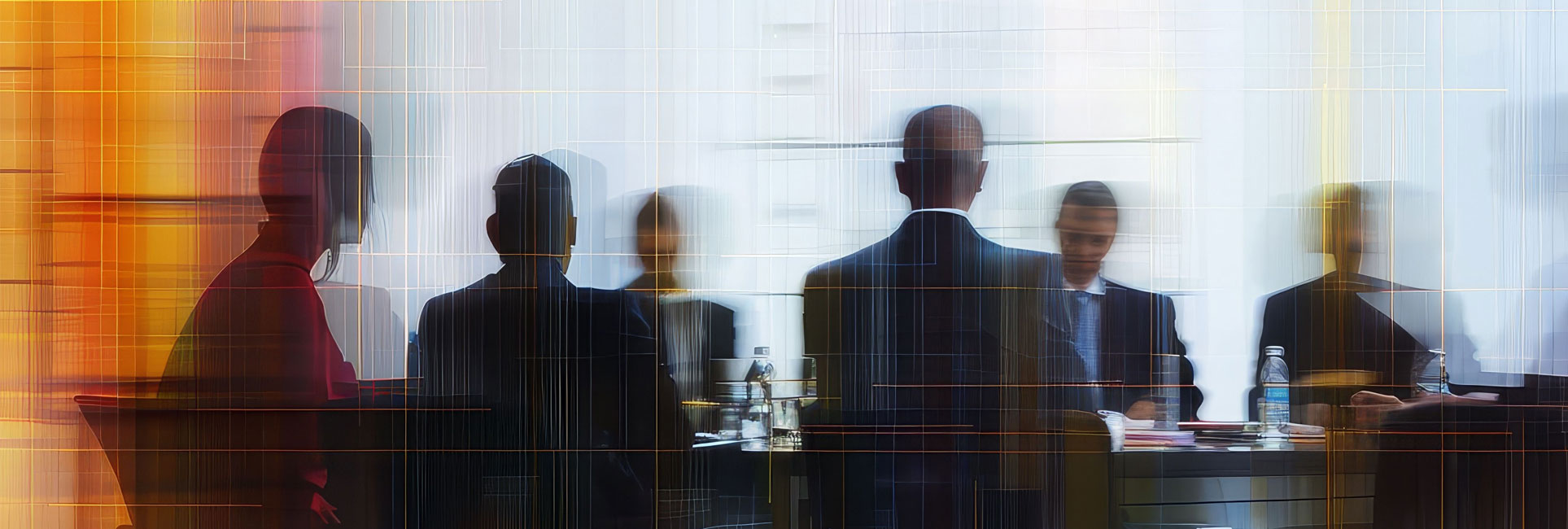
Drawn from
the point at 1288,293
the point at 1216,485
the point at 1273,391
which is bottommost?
the point at 1216,485

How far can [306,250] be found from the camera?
0.85 meters

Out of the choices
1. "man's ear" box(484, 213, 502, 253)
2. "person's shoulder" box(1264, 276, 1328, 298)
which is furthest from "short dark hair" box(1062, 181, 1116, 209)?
"man's ear" box(484, 213, 502, 253)

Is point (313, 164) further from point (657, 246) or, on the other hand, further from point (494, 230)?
point (657, 246)

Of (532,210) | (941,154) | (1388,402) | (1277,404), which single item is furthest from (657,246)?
(1388,402)

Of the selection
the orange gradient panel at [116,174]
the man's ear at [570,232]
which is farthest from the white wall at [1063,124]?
the orange gradient panel at [116,174]

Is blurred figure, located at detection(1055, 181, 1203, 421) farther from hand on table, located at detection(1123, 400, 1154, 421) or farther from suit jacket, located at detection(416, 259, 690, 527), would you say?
suit jacket, located at detection(416, 259, 690, 527)

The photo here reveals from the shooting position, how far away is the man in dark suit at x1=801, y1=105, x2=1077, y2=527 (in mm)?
832

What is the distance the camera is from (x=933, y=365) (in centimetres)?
84

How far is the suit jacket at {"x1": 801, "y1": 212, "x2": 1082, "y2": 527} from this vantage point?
84cm

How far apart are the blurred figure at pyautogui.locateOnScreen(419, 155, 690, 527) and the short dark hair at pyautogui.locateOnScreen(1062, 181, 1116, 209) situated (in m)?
0.46

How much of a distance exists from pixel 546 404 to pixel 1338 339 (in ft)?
2.73

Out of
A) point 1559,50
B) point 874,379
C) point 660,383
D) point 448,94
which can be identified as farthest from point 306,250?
point 1559,50

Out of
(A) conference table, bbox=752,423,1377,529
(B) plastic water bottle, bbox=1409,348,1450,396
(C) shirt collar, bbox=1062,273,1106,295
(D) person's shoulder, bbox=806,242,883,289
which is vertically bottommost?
(A) conference table, bbox=752,423,1377,529

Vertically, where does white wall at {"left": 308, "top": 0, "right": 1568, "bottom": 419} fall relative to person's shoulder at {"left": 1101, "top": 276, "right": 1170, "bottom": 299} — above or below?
above
